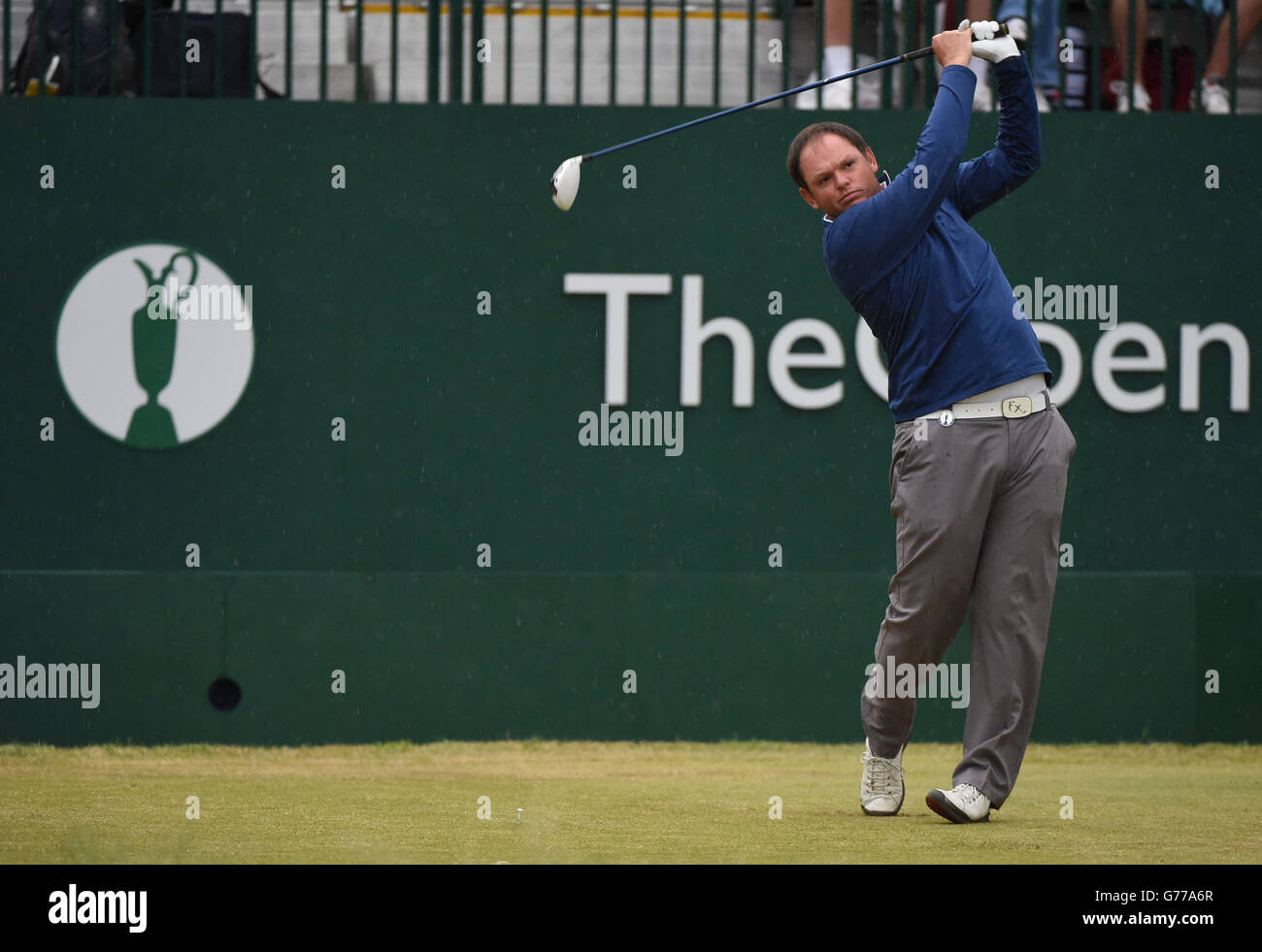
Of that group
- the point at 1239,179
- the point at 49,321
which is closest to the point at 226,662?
the point at 49,321

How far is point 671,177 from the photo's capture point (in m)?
7.41

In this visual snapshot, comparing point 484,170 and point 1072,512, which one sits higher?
point 484,170

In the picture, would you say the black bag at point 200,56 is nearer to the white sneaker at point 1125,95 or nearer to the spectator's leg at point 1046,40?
the spectator's leg at point 1046,40

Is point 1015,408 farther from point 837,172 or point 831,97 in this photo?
point 831,97

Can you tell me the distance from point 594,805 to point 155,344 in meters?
3.04

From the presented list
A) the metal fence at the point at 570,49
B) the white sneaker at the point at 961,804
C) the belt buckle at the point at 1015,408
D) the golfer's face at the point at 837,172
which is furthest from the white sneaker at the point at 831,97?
the white sneaker at the point at 961,804

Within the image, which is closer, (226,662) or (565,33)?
(226,662)

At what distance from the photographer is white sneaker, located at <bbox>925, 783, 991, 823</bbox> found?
4.71 meters

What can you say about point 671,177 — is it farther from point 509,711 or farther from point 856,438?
point 509,711

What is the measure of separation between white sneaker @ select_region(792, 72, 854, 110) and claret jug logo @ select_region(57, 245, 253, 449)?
2.49 meters

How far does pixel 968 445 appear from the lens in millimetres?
4812

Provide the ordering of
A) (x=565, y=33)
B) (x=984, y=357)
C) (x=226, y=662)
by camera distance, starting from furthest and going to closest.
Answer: (x=565, y=33), (x=226, y=662), (x=984, y=357)

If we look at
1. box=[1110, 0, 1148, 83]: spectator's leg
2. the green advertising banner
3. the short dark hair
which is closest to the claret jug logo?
the green advertising banner

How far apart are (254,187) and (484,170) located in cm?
96
